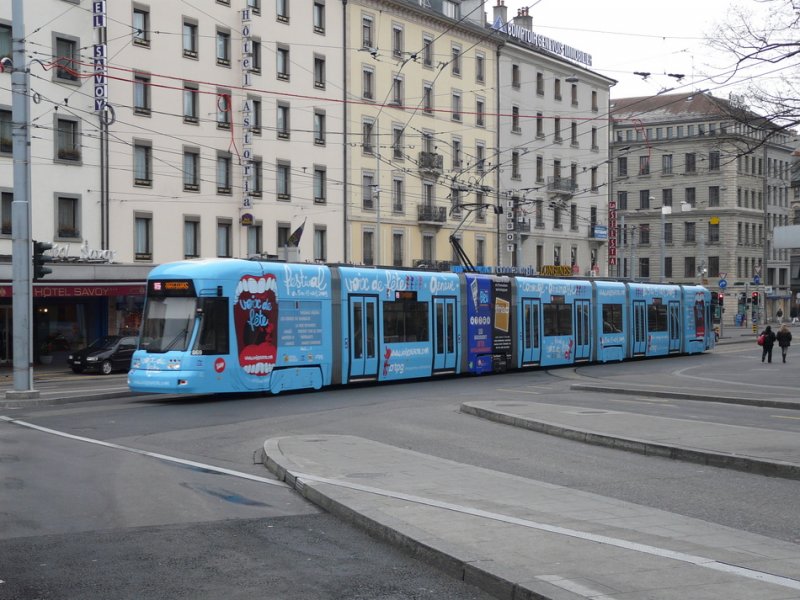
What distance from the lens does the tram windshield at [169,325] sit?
22.7 meters

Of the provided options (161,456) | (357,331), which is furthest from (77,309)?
(161,456)

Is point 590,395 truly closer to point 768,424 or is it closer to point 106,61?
point 768,424

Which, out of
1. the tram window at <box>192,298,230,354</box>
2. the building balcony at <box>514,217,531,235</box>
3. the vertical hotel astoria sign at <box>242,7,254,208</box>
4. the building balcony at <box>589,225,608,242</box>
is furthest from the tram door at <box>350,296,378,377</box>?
the building balcony at <box>589,225,608,242</box>

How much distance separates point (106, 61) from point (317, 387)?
18602mm

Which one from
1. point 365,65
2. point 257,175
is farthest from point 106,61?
point 365,65

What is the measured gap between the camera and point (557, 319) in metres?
35.8

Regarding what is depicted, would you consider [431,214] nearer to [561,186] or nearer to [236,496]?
[561,186]

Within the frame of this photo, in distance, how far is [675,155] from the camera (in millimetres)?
88938

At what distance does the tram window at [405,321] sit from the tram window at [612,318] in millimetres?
11609

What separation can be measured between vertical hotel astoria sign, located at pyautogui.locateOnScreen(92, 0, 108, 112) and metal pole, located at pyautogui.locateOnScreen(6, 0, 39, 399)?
1301cm

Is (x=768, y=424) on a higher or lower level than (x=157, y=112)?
lower

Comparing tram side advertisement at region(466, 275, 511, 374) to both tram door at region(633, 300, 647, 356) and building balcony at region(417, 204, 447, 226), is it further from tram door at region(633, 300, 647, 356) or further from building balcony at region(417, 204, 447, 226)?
building balcony at region(417, 204, 447, 226)

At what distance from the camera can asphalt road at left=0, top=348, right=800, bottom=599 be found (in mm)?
7445

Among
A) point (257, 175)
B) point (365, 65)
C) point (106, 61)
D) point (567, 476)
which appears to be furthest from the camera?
point (365, 65)
